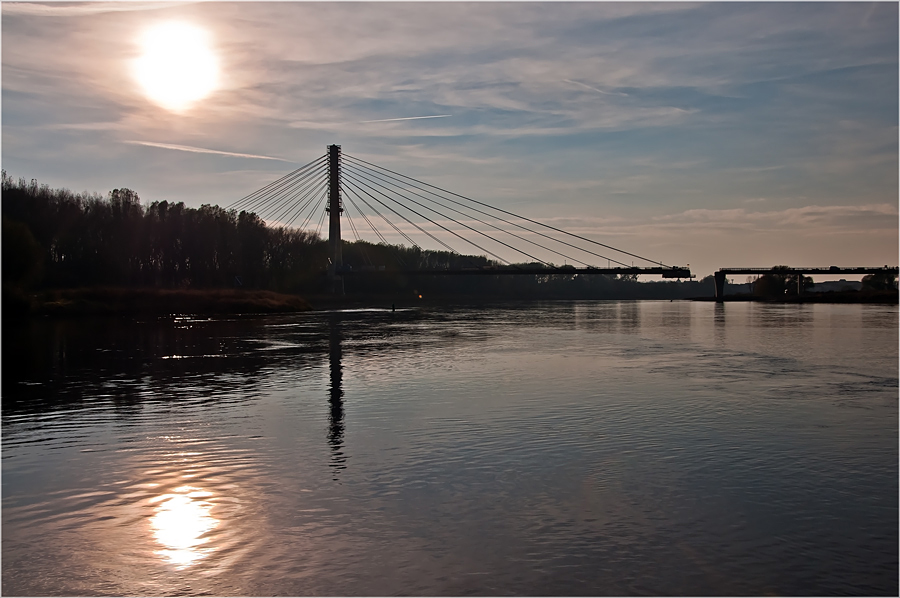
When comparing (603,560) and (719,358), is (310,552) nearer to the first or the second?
(603,560)

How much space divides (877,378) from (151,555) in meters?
21.5

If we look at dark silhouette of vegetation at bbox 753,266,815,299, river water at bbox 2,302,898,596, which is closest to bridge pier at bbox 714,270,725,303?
dark silhouette of vegetation at bbox 753,266,815,299

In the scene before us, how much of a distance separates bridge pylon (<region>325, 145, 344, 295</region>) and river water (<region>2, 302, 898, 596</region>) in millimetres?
73118

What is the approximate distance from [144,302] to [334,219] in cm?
3288

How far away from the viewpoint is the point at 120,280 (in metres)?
80.5

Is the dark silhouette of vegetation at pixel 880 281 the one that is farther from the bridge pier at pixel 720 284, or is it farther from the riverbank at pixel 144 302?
the riverbank at pixel 144 302

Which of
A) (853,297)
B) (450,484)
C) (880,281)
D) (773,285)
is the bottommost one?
(450,484)

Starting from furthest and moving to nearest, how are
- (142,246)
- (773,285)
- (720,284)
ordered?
(773,285)
(720,284)
(142,246)

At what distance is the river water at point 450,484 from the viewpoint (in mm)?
7402

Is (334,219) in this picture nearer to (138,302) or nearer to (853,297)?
(138,302)

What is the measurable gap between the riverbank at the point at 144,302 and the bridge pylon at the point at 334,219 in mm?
18745

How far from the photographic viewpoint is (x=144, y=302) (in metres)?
68.6

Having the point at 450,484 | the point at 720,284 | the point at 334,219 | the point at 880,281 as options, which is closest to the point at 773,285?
the point at 720,284

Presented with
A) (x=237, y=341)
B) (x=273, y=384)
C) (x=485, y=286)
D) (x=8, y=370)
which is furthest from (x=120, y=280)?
(x=485, y=286)
